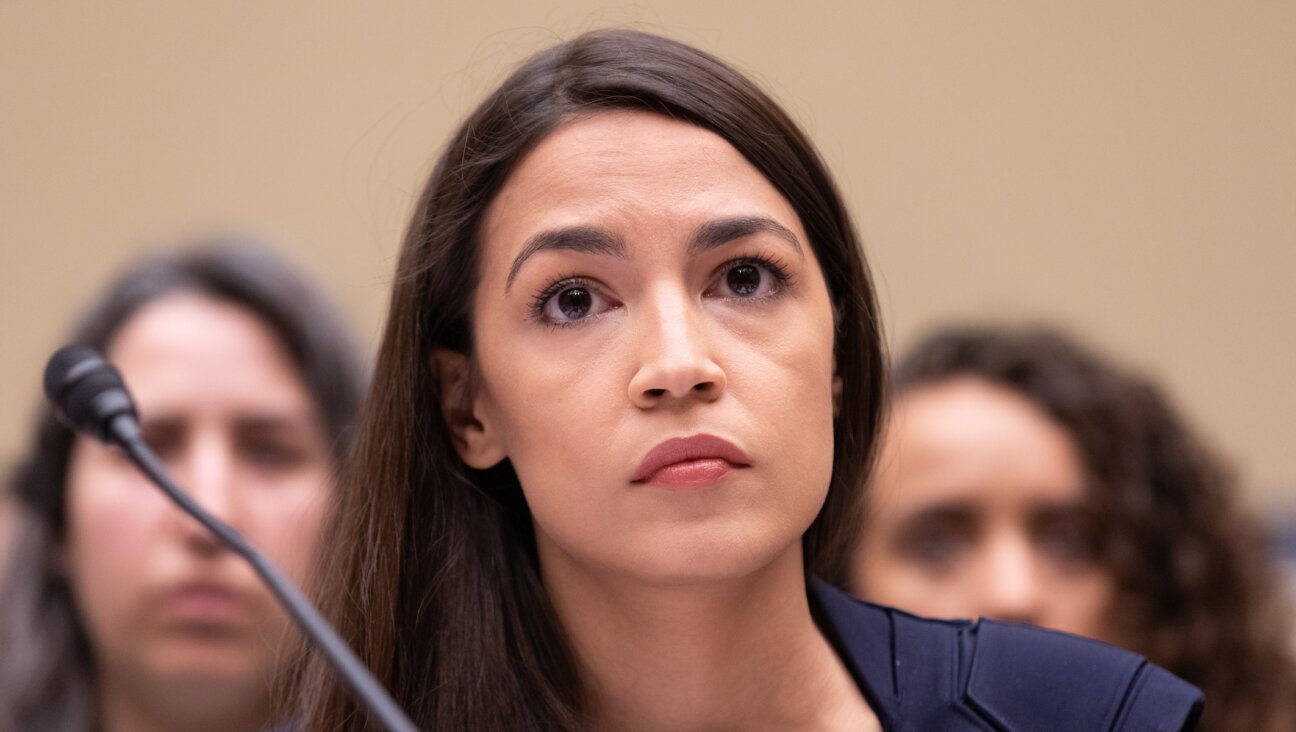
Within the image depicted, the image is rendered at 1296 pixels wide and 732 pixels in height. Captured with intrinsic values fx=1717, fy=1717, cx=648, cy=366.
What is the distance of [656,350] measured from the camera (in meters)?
1.89

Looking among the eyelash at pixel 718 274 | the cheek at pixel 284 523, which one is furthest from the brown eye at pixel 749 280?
the cheek at pixel 284 523

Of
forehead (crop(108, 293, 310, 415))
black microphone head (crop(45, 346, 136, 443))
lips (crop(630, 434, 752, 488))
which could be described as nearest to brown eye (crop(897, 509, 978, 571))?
forehead (crop(108, 293, 310, 415))

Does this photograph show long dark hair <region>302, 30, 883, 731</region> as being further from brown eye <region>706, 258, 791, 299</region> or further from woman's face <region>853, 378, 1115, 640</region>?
woman's face <region>853, 378, 1115, 640</region>

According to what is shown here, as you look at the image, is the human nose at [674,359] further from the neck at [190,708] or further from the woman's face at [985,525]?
the neck at [190,708]

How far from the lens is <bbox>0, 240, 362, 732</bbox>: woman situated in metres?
3.02

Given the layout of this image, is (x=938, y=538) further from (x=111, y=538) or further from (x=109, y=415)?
(x=109, y=415)

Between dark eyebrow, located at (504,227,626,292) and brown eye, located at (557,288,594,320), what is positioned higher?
dark eyebrow, located at (504,227,626,292)

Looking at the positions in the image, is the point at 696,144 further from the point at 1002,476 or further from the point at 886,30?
the point at 886,30

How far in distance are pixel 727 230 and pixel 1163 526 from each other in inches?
63.3

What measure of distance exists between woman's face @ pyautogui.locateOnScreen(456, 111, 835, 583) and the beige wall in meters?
2.56

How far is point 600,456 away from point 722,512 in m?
0.15

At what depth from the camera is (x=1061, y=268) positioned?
527cm

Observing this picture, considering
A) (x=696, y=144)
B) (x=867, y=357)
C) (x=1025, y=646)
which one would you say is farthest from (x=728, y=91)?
(x=1025, y=646)

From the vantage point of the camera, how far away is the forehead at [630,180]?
1.98 meters
